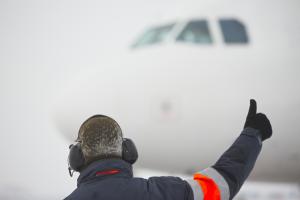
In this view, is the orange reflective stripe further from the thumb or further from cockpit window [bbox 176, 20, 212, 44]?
cockpit window [bbox 176, 20, 212, 44]

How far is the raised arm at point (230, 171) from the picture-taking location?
220 cm

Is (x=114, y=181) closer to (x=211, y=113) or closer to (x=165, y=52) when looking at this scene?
(x=211, y=113)

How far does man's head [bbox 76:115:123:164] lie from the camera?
2225 millimetres

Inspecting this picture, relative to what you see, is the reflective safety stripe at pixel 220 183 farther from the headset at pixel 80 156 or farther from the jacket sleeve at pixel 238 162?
the headset at pixel 80 156

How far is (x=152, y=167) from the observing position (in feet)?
20.1

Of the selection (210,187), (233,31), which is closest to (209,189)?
(210,187)

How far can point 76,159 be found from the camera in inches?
90.8

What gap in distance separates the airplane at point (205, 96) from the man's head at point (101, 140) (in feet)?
11.2

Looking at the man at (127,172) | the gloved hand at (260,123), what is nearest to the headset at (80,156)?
the man at (127,172)

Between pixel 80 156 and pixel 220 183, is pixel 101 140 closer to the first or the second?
pixel 80 156

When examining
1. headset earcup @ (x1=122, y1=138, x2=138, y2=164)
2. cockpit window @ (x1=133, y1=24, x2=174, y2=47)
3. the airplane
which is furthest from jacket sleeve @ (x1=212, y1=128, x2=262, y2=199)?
cockpit window @ (x1=133, y1=24, x2=174, y2=47)

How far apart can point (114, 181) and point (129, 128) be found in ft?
11.8

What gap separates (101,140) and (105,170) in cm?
13

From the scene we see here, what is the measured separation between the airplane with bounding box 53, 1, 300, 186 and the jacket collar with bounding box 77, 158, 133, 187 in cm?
349
